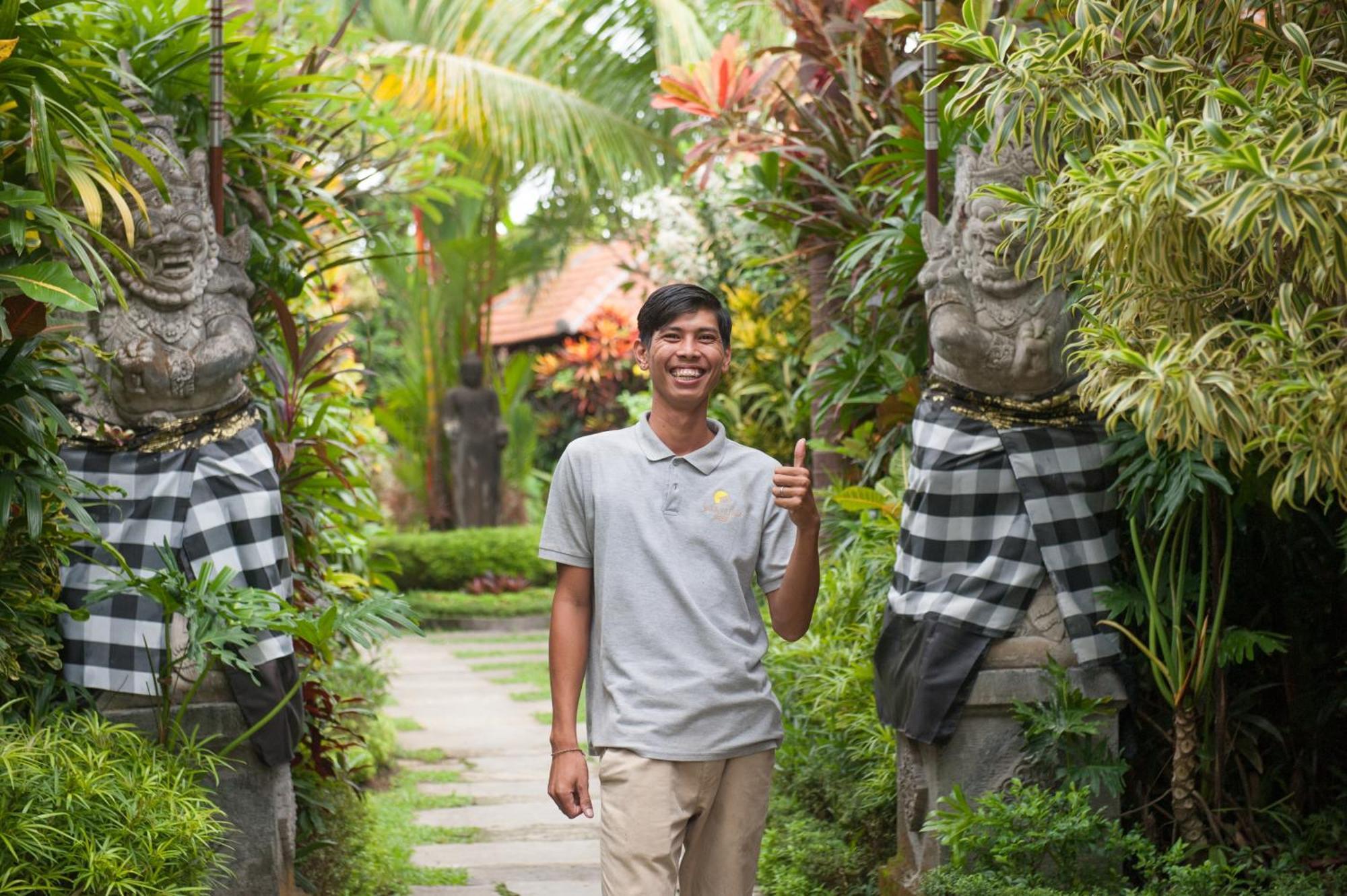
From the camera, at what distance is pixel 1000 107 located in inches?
142

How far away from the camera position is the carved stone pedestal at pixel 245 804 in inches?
169

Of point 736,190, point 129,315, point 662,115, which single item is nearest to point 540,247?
point 662,115

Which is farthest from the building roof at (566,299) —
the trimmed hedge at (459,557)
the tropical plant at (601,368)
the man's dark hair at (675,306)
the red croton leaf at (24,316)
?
the man's dark hair at (675,306)

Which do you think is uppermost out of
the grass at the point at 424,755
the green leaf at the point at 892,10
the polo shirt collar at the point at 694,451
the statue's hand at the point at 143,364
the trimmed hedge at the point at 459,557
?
the green leaf at the point at 892,10

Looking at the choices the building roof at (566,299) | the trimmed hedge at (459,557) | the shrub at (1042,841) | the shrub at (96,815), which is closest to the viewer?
the shrub at (96,815)

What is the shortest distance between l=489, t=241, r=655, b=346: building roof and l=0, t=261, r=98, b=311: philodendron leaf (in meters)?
16.5

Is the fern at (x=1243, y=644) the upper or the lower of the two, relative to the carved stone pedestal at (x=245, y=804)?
upper

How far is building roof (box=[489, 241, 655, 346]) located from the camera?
21.4 m

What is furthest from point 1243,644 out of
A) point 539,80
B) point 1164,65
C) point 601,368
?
point 601,368

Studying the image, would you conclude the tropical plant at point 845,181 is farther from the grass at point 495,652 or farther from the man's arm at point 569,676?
the grass at point 495,652

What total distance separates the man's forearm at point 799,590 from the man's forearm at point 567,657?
0.41m

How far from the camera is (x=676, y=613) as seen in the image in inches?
123

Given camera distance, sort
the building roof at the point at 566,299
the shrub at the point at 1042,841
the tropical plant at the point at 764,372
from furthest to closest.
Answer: the building roof at the point at 566,299, the tropical plant at the point at 764,372, the shrub at the point at 1042,841

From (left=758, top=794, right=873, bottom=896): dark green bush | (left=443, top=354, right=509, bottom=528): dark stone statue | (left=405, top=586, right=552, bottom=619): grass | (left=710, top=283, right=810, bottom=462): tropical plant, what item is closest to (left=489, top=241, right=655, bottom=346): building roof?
(left=443, top=354, right=509, bottom=528): dark stone statue
